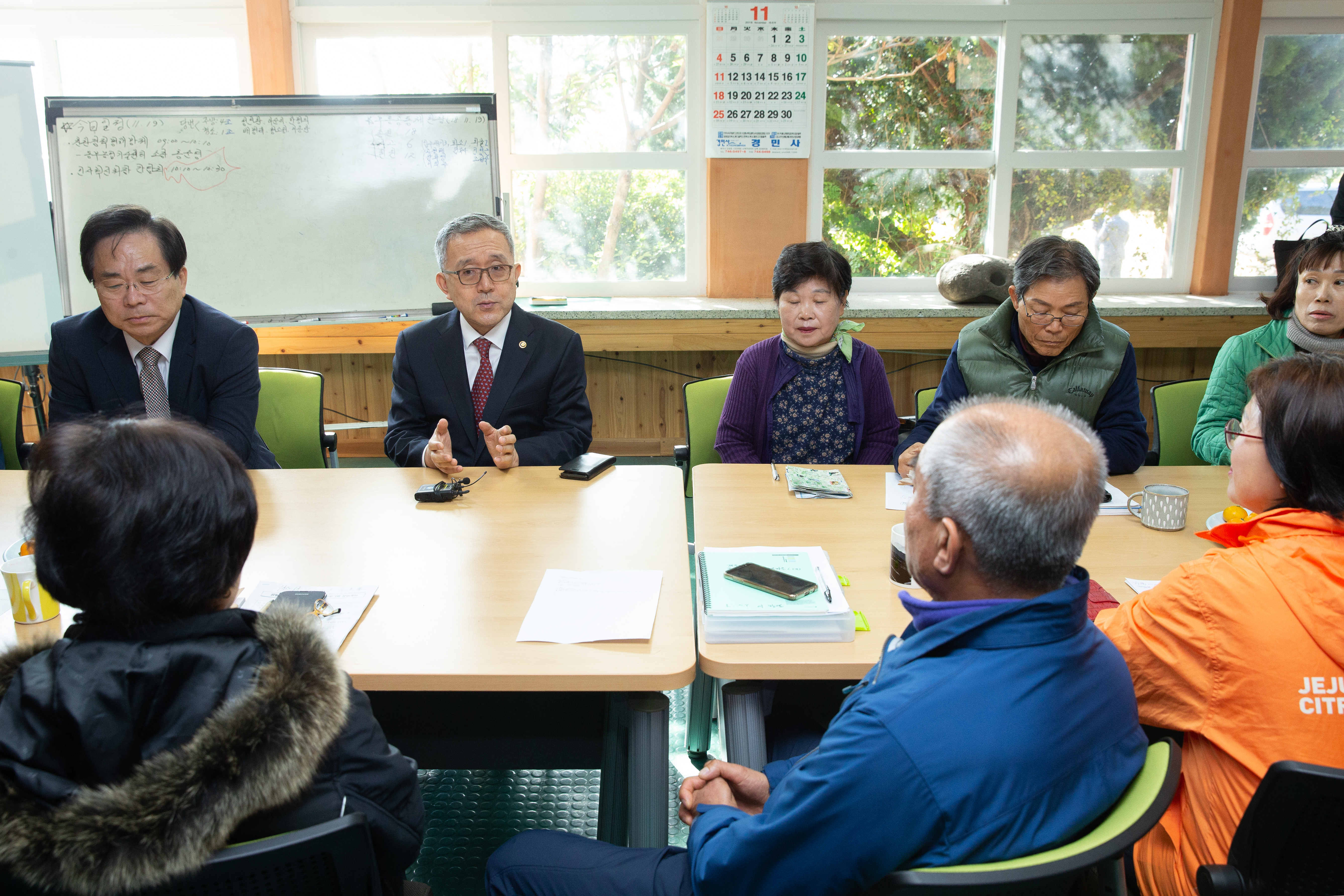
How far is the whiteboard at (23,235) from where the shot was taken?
3.41 metres

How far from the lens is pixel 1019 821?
2.56 feet

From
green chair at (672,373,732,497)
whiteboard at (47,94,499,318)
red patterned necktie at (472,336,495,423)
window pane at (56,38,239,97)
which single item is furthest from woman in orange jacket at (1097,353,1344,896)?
window pane at (56,38,239,97)

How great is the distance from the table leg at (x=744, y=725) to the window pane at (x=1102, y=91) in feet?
13.5

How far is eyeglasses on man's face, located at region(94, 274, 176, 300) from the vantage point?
224cm

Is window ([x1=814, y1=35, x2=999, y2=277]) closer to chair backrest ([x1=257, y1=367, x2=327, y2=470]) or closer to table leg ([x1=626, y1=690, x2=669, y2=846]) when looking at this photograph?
chair backrest ([x1=257, y1=367, x2=327, y2=470])

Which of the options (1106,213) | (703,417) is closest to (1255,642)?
(703,417)

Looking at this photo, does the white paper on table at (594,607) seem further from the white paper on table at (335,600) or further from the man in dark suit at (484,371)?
the man in dark suit at (484,371)

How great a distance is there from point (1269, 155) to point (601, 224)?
138 inches

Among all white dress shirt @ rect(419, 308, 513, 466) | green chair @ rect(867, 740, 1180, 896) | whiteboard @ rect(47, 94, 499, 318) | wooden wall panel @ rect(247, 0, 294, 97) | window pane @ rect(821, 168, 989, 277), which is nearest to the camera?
green chair @ rect(867, 740, 1180, 896)

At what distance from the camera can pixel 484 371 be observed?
8.25 ft

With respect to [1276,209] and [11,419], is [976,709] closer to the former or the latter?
[11,419]

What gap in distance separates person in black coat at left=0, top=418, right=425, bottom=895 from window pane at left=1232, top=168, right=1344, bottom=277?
526cm

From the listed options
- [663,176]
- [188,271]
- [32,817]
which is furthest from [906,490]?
Answer: [188,271]

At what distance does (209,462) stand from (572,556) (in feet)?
2.85
